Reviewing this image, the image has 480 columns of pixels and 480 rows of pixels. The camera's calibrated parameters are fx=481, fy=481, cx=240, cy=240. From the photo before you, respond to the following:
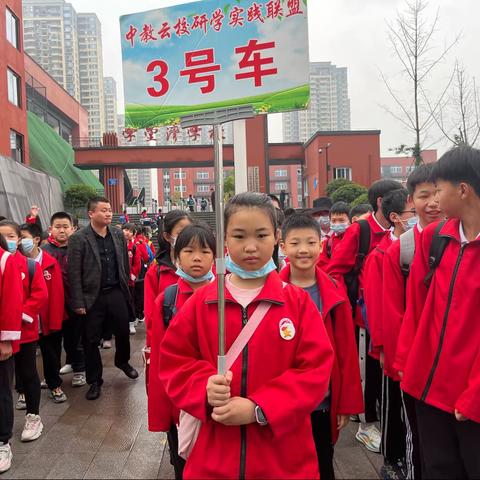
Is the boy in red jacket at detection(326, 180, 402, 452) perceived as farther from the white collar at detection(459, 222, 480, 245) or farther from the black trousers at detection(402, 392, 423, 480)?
the white collar at detection(459, 222, 480, 245)

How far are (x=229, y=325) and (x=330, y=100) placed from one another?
83992 millimetres

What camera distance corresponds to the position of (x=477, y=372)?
1.84 metres

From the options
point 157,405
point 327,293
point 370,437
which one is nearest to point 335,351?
point 327,293

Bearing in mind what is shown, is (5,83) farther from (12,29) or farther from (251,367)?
(251,367)

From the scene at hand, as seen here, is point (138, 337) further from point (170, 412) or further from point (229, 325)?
point (229, 325)

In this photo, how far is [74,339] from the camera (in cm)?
532

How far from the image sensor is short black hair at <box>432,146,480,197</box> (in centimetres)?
199

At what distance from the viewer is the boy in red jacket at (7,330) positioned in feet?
10.6

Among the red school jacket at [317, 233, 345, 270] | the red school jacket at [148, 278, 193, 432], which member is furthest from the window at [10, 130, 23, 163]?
the red school jacket at [148, 278, 193, 432]

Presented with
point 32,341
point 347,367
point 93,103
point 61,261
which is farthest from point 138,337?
point 93,103

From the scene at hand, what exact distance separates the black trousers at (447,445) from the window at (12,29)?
2427 cm

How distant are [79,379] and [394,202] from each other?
3.80m

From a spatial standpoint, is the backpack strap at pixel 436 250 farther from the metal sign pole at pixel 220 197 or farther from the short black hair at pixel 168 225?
the short black hair at pixel 168 225

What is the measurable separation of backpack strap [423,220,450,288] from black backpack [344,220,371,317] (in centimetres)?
145
